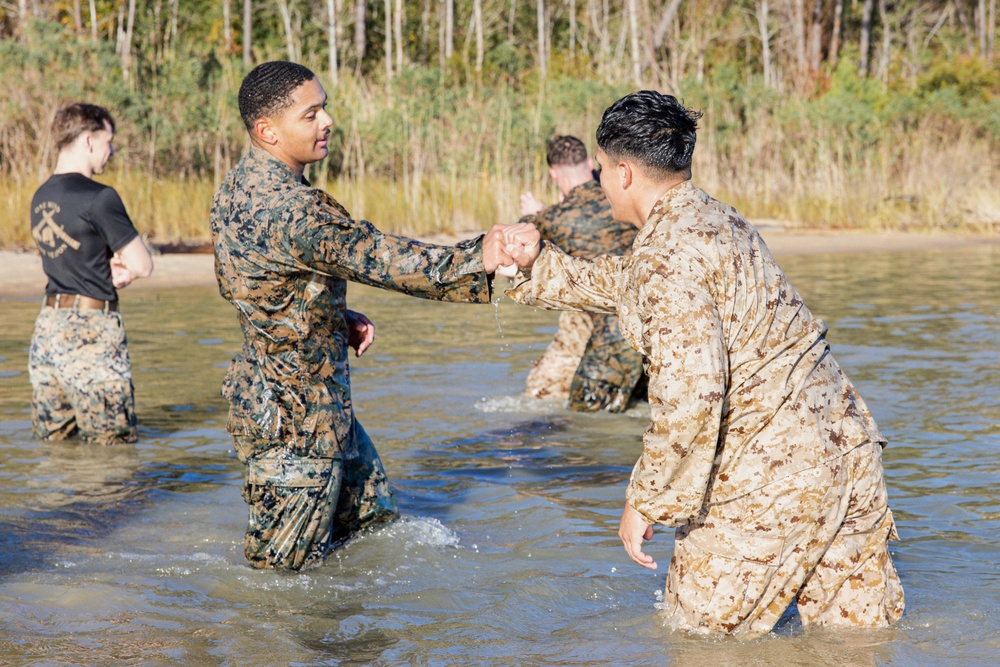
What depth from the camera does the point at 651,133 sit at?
3.75 meters

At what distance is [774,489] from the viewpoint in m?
3.75

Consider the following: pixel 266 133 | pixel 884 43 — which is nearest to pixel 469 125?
pixel 266 133

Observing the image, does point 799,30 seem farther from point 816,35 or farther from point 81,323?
point 81,323

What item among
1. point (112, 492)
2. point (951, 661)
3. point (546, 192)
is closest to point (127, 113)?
point (546, 192)

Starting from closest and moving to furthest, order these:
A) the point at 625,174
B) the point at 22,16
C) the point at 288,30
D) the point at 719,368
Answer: the point at 719,368
the point at 625,174
the point at 22,16
the point at 288,30

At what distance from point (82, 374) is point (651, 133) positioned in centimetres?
473

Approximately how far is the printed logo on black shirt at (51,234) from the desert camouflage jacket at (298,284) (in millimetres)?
2646

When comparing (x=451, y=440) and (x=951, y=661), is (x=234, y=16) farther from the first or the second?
(x=951, y=661)

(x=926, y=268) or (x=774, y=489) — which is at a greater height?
(x=774, y=489)

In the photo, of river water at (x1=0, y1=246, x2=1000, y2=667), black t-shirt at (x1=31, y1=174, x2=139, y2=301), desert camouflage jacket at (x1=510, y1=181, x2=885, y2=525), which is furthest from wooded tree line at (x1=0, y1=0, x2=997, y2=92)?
desert camouflage jacket at (x1=510, y1=181, x2=885, y2=525)

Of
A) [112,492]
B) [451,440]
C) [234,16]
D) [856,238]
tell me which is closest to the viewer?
[112,492]

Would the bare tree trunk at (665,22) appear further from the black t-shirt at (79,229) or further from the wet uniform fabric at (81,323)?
the black t-shirt at (79,229)

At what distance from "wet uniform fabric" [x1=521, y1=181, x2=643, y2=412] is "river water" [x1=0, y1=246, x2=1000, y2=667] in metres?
0.19

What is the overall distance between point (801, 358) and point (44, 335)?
199 inches
